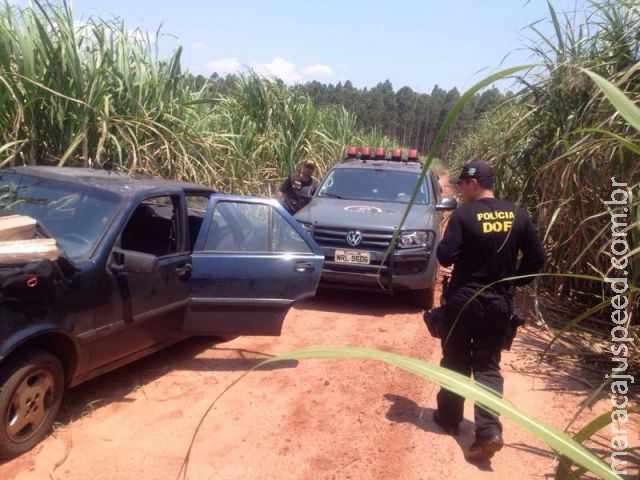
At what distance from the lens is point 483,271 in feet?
10.8

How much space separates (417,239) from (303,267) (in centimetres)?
207

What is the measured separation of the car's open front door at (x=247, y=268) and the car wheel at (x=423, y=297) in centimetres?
220

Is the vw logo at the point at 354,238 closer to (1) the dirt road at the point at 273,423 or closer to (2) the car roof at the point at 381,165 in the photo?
(1) the dirt road at the point at 273,423

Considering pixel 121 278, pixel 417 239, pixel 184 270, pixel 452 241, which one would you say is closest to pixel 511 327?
pixel 452 241

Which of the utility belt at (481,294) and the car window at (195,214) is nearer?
the utility belt at (481,294)

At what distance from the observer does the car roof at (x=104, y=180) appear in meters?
3.72

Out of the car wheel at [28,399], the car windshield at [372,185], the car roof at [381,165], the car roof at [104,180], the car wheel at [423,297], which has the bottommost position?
the car wheel at [423,297]

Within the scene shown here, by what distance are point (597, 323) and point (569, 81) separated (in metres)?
2.46

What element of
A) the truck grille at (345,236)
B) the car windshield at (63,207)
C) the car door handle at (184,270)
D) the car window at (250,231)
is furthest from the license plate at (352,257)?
the car windshield at (63,207)

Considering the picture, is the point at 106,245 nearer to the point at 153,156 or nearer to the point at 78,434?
the point at 78,434

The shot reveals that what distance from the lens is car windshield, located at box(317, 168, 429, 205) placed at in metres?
7.21

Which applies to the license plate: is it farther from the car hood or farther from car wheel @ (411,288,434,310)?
car wheel @ (411,288,434,310)

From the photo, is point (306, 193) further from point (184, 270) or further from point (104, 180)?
point (104, 180)

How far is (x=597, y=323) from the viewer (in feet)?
17.1
